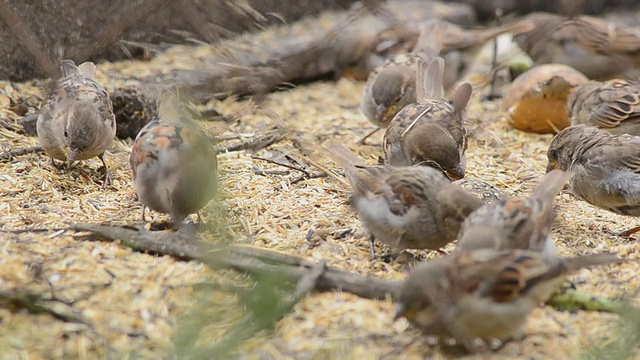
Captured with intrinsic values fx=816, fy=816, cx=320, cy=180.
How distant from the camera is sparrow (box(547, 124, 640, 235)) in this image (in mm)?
5418

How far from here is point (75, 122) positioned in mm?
5879

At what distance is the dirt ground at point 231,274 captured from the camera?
12.1 ft

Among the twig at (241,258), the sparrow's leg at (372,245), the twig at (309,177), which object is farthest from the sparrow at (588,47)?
the twig at (241,258)

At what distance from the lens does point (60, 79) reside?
21.0 feet

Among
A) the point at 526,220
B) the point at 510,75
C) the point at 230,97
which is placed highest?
the point at 526,220

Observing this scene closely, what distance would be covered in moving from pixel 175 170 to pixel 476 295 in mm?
2070

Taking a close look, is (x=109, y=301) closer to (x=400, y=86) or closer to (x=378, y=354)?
(x=378, y=354)

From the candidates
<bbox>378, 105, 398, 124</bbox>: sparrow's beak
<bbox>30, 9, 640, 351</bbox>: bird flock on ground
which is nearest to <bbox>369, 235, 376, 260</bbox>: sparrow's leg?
<bbox>30, 9, 640, 351</bbox>: bird flock on ground

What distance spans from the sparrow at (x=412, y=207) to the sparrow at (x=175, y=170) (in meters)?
0.94

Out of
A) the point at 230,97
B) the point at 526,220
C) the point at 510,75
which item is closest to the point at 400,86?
the point at 230,97

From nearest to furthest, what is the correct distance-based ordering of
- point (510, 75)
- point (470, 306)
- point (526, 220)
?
point (470, 306) < point (526, 220) < point (510, 75)

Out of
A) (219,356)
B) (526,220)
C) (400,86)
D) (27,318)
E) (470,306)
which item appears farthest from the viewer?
(400,86)

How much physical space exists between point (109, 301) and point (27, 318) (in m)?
0.38

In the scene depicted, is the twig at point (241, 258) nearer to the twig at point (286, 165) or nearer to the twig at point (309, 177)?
the twig at point (309, 177)
